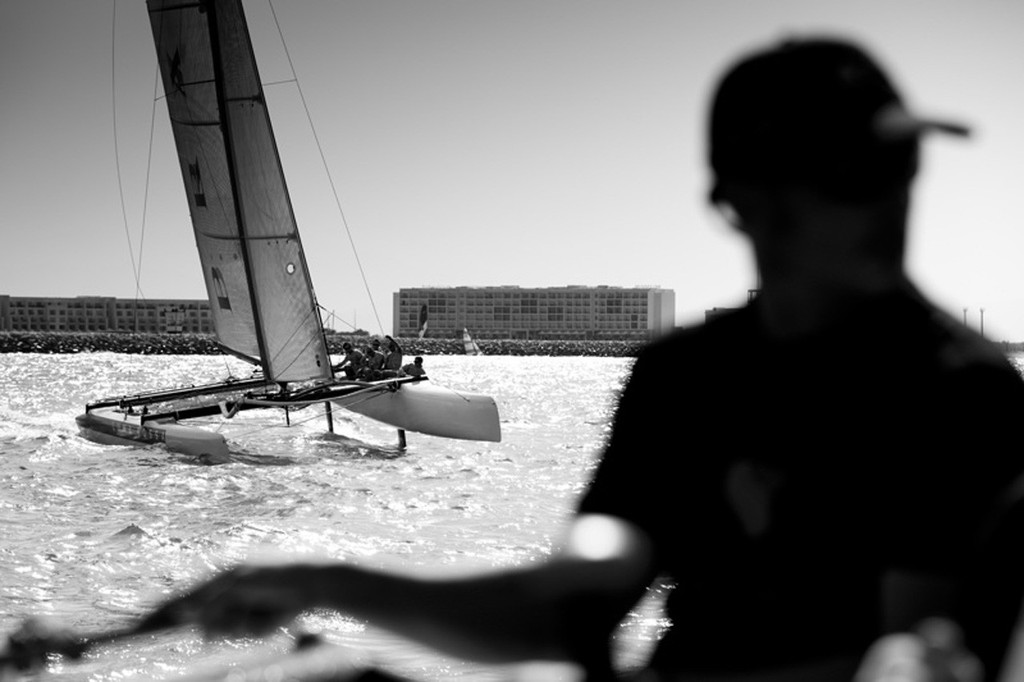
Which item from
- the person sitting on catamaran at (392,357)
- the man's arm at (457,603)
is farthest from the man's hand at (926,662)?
the person sitting on catamaran at (392,357)

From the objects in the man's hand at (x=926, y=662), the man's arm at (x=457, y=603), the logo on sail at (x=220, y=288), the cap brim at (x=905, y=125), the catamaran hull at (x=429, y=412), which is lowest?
the catamaran hull at (x=429, y=412)

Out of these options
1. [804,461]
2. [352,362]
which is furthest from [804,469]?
[352,362]

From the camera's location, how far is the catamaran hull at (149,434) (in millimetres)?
17500

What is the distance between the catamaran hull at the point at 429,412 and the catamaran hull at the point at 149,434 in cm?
322

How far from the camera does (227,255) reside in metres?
22.0

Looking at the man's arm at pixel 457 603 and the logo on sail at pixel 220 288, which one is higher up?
the man's arm at pixel 457 603

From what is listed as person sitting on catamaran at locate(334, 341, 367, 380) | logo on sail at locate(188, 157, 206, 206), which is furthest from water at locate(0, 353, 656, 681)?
logo on sail at locate(188, 157, 206, 206)

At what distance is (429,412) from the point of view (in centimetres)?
2027

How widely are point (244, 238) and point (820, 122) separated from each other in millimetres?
21137

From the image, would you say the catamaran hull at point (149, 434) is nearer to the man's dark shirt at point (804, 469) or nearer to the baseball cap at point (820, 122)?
the man's dark shirt at point (804, 469)

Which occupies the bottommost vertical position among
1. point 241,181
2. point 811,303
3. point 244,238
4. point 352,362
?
point 352,362

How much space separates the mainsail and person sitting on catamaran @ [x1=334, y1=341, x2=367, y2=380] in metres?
1.03

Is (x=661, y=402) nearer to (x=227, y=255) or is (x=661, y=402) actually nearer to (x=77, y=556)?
(x=77, y=556)

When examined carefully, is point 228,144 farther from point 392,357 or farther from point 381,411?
point 381,411
